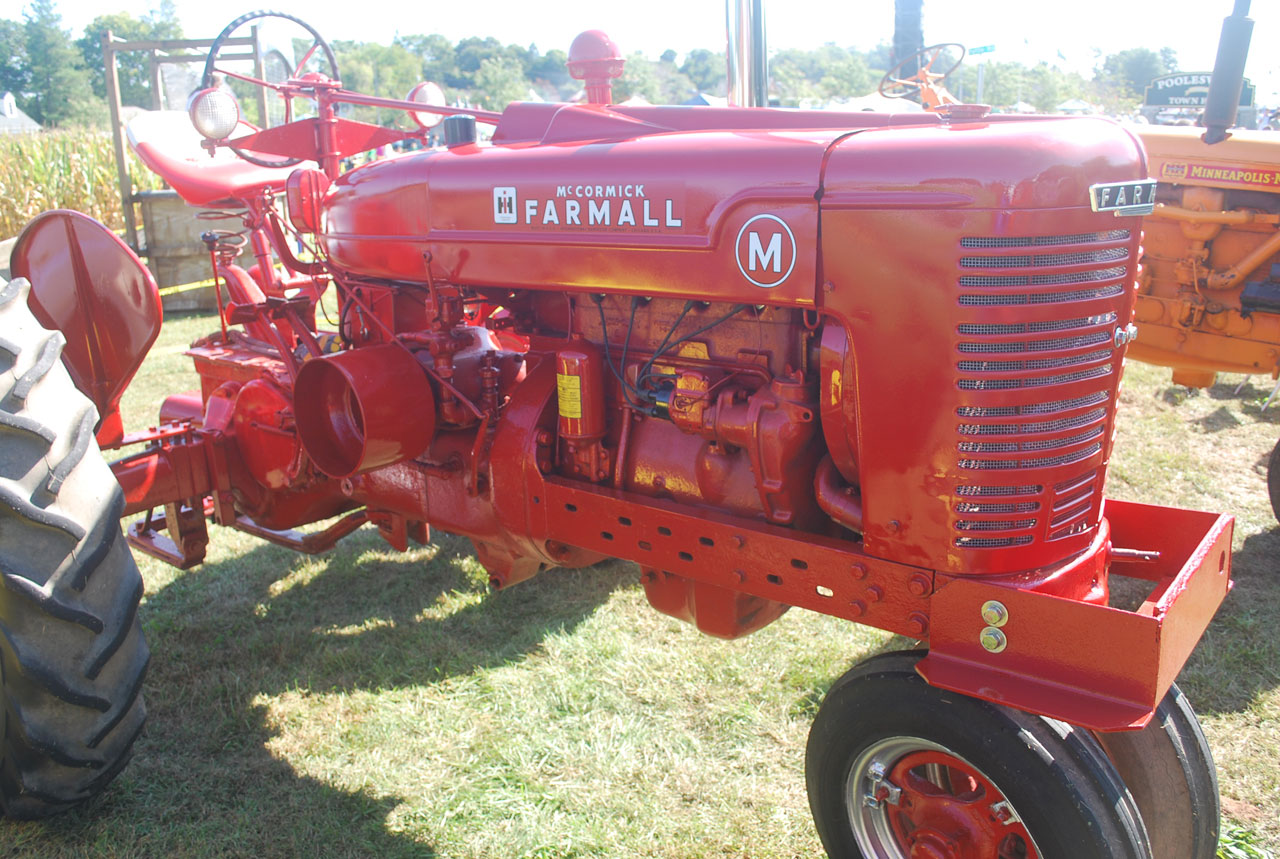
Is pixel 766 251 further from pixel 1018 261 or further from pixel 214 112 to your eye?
pixel 214 112

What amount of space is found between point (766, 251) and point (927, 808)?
3.95 feet

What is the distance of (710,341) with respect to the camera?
7.72ft

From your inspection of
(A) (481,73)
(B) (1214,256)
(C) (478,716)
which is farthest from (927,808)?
(A) (481,73)

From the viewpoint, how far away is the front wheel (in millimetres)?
1811

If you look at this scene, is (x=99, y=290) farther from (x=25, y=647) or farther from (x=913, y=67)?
(x=913, y=67)

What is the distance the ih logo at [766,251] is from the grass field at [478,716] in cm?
152

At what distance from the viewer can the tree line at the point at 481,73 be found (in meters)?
53.9

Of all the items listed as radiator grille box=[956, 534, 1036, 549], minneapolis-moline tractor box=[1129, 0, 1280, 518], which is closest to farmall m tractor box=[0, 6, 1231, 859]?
radiator grille box=[956, 534, 1036, 549]

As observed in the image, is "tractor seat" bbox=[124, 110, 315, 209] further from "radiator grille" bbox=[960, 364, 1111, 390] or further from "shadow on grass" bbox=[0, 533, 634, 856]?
"radiator grille" bbox=[960, 364, 1111, 390]

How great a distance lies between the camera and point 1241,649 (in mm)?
3490

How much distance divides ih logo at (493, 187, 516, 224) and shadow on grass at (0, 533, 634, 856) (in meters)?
1.66

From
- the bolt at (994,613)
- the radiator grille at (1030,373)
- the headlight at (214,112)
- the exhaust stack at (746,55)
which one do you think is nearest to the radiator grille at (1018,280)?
the radiator grille at (1030,373)

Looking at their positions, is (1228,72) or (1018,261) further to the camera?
(1228,72)

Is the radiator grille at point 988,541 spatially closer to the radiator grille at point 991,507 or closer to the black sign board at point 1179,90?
the radiator grille at point 991,507
